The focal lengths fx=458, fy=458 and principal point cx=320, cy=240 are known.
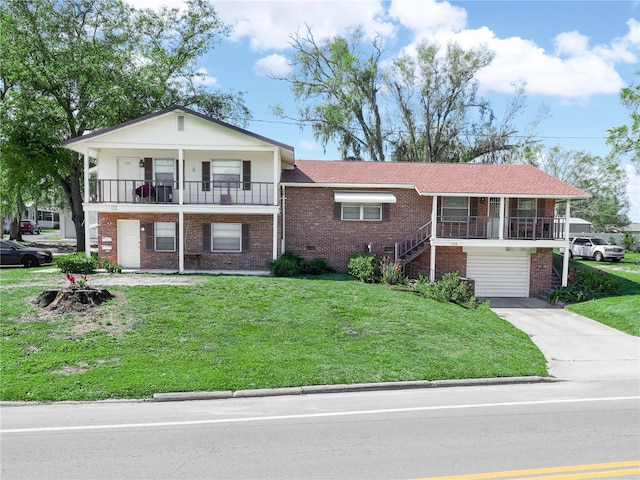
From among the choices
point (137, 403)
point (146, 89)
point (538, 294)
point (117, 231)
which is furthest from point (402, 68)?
point (137, 403)

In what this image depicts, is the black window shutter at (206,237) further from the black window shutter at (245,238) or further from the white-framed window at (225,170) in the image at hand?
the white-framed window at (225,170)

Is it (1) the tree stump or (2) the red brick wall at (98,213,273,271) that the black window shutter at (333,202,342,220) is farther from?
(1) the tree stump

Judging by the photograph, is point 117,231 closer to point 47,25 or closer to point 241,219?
point 241,219

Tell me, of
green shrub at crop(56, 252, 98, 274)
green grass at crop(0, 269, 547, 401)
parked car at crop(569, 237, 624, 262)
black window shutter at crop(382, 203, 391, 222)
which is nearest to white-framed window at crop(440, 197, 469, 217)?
black window shutter at crop(382, 203, 391, 222)

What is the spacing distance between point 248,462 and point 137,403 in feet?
10.0

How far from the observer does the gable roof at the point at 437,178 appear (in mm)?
19844

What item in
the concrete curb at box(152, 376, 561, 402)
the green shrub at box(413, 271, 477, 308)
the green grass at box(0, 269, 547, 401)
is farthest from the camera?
the green shrub at box(413, 271, 477, 308)

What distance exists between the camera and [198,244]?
19797 millimetres

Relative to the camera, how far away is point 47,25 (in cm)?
2498

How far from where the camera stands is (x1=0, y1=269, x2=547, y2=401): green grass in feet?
27.2

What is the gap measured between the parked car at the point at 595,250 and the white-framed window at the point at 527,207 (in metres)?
16.9

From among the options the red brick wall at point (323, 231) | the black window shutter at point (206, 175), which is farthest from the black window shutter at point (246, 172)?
the red brick wall at point (323, 231)

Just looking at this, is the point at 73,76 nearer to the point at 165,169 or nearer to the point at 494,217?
the point at 165,169

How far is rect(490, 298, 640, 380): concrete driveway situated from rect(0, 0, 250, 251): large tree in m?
22.6
